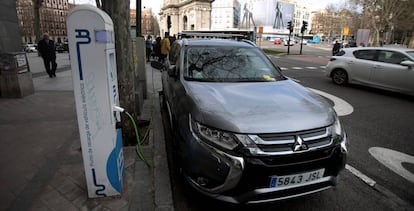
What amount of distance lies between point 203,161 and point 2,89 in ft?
22.0

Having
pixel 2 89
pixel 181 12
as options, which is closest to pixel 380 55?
pixel 2 89

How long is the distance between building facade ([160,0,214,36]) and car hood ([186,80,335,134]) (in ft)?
164

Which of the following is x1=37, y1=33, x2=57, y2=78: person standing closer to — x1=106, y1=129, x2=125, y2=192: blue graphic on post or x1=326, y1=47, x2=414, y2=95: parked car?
x1=106, y1=129, x2=125, y2=192: blue graphic on post

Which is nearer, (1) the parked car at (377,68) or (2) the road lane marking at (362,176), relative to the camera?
(2) the road lane marking at (362,176)

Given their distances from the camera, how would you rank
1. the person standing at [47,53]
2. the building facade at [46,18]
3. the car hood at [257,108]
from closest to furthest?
the car hood at [257,108] < the person standing at [47,53] < the building facade at [46,18]

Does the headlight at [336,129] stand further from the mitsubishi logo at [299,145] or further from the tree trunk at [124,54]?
the tree trunk at [124,54]

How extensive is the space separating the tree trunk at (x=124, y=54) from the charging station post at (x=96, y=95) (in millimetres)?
1160

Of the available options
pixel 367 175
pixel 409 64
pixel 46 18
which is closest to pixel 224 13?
pixel 46 18

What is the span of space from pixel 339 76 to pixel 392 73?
1954 millimetres

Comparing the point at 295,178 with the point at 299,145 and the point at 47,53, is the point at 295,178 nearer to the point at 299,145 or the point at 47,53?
the point at 299,145

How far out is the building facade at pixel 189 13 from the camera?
57312mm

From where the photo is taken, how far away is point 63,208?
2445mm

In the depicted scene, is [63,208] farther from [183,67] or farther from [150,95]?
[150,95]

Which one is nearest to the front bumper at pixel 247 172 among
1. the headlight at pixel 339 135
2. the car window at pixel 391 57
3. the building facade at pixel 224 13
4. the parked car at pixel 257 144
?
the parked car at pixel 257 144
